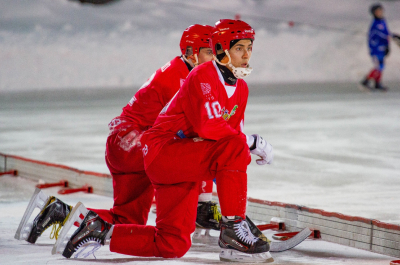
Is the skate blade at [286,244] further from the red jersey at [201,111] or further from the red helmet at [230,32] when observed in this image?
the red helmet at [230,32]

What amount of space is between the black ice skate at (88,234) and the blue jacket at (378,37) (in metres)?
11.6

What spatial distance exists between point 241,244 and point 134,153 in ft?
3.09

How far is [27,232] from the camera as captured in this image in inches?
124

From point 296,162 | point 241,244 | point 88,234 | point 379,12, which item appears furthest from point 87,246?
point 379,12

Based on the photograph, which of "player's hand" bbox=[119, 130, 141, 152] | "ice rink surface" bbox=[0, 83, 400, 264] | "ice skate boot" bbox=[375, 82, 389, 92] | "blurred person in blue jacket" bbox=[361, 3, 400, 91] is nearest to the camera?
"ice rink surface" bbox=[0, 83, 400, 264]

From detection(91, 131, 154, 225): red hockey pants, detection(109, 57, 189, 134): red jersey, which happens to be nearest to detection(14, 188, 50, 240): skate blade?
detection(91, 131, 154, 225): red hockey pants

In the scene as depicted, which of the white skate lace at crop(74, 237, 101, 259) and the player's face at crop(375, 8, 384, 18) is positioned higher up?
the player's face at crop(375, 8, 384, 18)

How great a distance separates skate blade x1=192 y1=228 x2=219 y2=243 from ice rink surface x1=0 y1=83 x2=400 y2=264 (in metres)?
0.21

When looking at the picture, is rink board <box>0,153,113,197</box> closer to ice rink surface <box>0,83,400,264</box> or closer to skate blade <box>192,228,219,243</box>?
ice rink surface <box>0,83,400,264</box>

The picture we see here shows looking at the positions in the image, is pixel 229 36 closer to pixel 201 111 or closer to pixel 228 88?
pixel 228 88

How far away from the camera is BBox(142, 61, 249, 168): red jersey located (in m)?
2.61

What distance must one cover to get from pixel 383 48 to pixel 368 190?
9692 millimetres

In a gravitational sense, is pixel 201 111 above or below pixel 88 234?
above

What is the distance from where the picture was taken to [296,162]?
18.7ft
